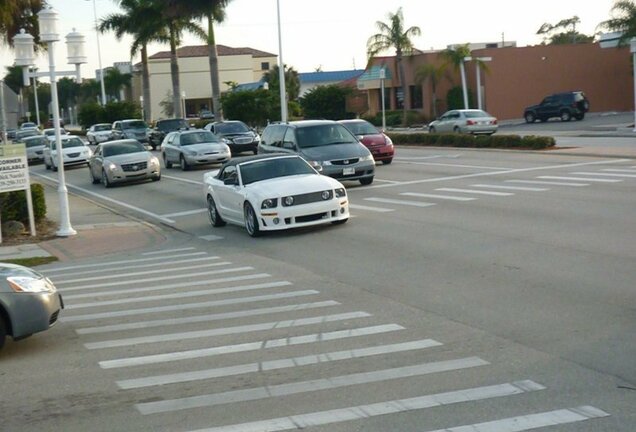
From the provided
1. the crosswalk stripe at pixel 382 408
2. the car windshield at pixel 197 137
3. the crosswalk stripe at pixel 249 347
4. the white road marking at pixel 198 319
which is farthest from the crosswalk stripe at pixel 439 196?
the car windshield at pixel 197 137

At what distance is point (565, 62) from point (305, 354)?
63920 millimetres

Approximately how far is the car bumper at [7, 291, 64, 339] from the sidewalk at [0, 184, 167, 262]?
785 cm

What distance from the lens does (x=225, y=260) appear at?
50.9ft

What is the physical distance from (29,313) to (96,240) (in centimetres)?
1028

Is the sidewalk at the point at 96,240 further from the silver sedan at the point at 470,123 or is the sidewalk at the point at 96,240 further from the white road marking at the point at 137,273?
the silver sedan at the point at 470,123

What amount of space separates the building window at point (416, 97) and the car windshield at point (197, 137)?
36.0 meters

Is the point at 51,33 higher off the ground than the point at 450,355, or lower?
higher

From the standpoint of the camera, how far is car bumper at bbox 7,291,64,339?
9.52 meters

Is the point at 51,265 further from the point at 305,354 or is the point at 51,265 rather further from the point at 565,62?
the point at 565,62

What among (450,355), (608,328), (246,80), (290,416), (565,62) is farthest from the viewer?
(246,80)

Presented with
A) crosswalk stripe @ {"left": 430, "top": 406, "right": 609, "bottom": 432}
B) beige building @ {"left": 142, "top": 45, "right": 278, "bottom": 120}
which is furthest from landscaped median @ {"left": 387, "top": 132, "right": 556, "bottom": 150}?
beige building @ {"left": 142, "top": 45, "right": 278, "bottom": 120}

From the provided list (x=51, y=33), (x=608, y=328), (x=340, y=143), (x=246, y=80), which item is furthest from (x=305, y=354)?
(x=246, y=80)

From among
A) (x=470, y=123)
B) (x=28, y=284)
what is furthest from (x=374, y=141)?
(x=28, y=284)

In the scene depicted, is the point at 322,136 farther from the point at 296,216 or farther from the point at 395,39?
the point at 395,39
